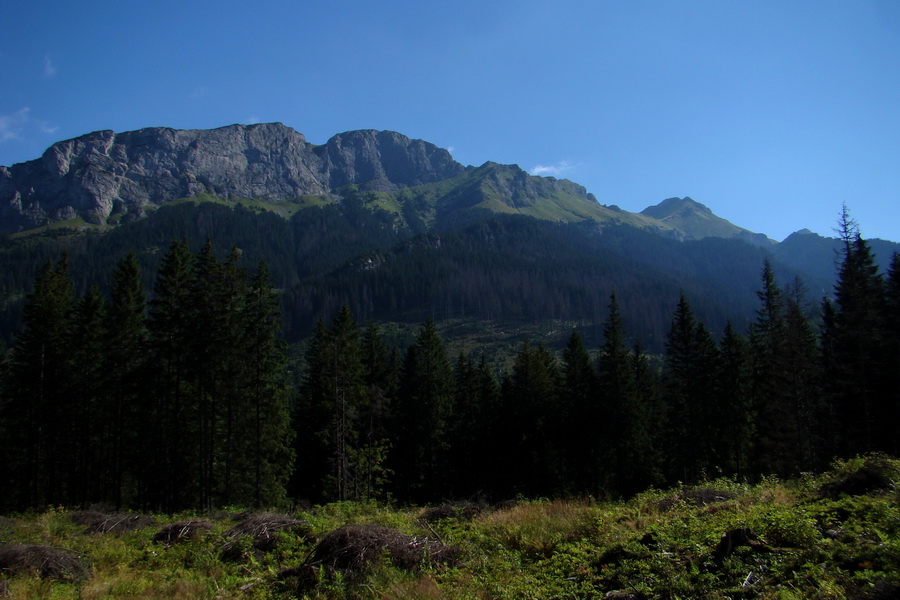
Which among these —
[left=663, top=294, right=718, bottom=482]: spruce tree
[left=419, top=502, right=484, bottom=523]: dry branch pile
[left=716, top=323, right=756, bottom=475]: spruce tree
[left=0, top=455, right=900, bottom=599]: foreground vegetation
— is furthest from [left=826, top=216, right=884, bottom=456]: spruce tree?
[left=419, top=502, right=484, bottom=523]: dry branch pile

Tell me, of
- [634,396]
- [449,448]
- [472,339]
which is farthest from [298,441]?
[472,339]

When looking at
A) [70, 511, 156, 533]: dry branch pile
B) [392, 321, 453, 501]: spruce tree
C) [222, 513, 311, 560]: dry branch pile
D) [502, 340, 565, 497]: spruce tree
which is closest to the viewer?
[222, 513, 311, 560]: dry branch pile

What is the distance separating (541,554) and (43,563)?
851 centimetres

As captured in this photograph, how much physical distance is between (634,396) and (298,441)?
95.1ft

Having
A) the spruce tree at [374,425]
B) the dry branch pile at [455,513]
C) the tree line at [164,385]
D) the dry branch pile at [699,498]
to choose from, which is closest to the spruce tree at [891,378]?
the dry branch pile at [699,498]

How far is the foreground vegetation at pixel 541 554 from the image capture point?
572 cm

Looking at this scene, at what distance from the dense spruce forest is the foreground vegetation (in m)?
10.4

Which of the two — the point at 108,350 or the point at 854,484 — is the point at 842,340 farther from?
the point at 108,350

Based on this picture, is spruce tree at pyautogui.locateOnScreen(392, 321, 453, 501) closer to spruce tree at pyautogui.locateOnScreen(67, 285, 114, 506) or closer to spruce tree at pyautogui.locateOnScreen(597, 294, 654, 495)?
spruce tree at pyautogui.locateOnScreen(597, 294, 654, 495)

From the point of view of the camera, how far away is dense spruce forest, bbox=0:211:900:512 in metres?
Result: 26.2

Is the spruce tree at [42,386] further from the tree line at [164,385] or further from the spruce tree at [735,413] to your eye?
the spruce tree at [735,413]

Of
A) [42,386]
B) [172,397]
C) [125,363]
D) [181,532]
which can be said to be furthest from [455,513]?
[42,386]

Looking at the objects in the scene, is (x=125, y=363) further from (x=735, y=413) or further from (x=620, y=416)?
(x=735, y=413)

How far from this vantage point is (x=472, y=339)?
14225 centimetres
